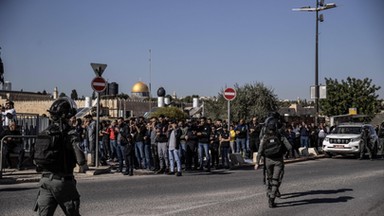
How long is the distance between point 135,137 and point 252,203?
6.91 m

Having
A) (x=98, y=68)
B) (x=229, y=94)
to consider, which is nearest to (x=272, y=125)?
(x=98, y=68)

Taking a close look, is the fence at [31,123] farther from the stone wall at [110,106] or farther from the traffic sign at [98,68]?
the stone wall at [110,106]

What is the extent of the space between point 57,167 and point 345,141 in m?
19.2

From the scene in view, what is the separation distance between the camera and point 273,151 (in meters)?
9.40

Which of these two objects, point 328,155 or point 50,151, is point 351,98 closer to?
point 328,155

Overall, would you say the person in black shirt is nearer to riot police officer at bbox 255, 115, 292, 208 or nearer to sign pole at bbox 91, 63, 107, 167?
sign pole at bbox 91, 63, 107, 167

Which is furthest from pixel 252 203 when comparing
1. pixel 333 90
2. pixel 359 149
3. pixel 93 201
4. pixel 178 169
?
pixel 333 90

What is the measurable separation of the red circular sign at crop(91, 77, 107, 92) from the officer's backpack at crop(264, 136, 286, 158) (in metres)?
7.77

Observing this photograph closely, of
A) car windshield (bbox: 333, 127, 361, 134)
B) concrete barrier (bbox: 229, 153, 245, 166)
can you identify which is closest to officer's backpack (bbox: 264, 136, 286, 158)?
concrete barrier (bbox: 229, 153, 245, 166)

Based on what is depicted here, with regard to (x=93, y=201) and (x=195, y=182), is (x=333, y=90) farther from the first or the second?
(x=93, y=201)

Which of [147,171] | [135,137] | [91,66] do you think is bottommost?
[147,171]

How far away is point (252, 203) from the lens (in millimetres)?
9594

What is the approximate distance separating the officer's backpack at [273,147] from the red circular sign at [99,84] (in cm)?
777

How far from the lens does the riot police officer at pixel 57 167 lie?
546 centimetres
